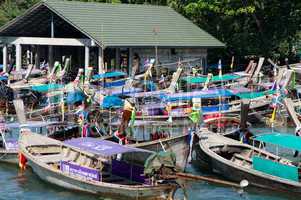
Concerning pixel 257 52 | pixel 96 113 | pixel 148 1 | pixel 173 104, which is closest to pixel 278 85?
pixel 173 104

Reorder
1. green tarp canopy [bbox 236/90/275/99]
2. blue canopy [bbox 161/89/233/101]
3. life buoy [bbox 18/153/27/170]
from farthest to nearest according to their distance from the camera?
1. green tarp canopy [bbox 236/90/275/99]
2. blue canopy [bbox 161/89/233/101]
3. life buoy [bbox 18/153/27/170]

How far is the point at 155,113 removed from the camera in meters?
36.2

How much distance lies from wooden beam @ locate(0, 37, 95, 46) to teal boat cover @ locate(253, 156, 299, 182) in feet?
76.9

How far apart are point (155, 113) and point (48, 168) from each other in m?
13.8

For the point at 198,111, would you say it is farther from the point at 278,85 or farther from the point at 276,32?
the point at 276,32

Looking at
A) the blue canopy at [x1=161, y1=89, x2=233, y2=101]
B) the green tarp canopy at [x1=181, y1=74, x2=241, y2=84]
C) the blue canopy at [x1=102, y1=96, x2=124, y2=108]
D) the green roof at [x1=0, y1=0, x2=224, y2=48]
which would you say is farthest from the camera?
the green roof at [x1=0, y1=0, x2=224, y2=48]

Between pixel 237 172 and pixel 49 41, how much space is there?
86.4ft

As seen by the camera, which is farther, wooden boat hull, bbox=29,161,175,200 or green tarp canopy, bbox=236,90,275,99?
green tarp canopy, bbox=236,90,275,99

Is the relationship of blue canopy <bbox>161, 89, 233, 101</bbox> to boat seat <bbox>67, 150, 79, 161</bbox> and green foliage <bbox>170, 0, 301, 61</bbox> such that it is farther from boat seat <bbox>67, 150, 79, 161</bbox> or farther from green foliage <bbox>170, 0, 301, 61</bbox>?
green foliage <bbox>170, 0, 301, 61</bbox>

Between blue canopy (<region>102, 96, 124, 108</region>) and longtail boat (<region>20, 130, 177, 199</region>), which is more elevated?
blue canopy (<region>102, 96, 124, 108</region>)

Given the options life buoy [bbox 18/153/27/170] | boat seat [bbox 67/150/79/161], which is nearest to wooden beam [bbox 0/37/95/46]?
life buoy [bbox 18/153/27/170]

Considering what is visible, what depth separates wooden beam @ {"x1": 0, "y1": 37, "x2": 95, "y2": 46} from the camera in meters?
44.9

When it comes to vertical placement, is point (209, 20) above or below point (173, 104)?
above

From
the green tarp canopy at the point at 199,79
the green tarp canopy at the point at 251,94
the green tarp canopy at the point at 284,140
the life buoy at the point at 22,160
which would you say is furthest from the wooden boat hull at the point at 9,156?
the green tarp canopy at the point at 199,79
